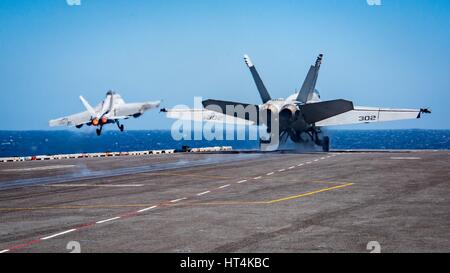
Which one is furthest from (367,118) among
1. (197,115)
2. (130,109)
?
(130,109)

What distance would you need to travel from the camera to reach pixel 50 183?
2872cm

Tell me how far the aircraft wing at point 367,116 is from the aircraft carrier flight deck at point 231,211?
70.3 feet

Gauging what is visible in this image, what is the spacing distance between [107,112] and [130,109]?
3.11m

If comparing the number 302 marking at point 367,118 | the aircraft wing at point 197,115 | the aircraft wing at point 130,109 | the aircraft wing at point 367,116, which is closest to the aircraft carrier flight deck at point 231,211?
the aircraft wing at point 367,116

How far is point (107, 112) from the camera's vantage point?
219 ft

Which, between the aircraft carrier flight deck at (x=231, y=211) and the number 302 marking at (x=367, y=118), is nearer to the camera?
the aircraft carrier flight deck at (x=231, y=211)

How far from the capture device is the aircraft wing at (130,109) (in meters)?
63.9

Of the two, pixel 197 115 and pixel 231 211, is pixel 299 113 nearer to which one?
pixel 197 115

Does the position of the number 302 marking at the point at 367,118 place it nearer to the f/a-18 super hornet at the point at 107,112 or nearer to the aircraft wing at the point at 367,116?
the aircraft wing at the point at 367,116

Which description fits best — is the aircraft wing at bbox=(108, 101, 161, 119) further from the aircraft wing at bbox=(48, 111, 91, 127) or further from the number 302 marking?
the number 302 marking

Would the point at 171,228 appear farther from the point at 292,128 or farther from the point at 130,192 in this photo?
the point at 292,128

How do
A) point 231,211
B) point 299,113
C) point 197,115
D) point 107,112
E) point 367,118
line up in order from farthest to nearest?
1. point 107,112
2. point 197,115
3. point 367,118
4. point 299,113
5. point 231,211
